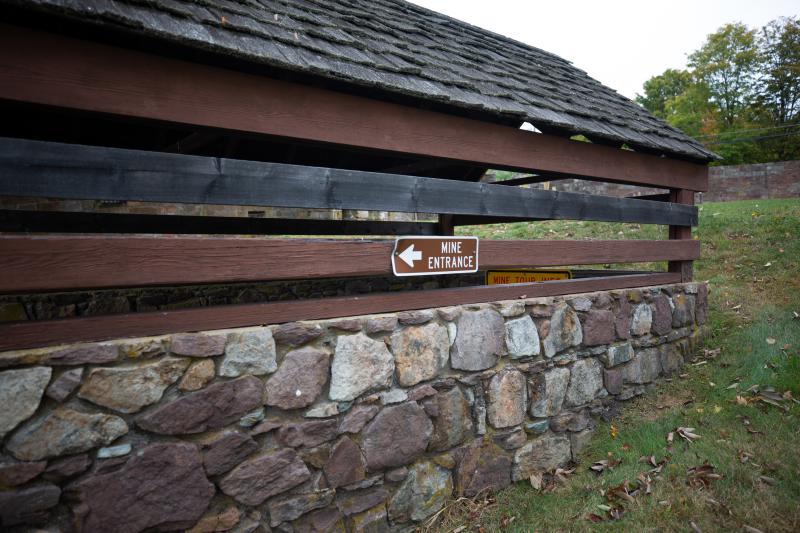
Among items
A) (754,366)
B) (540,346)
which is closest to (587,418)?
(540,346)

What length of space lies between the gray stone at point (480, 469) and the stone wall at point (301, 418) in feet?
0.03

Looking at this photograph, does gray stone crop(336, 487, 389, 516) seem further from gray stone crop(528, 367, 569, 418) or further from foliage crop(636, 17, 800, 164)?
foliage crop(636, 17, 800, 164)

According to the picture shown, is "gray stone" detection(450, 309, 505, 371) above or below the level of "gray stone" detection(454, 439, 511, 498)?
above

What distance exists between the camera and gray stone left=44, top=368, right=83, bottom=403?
1980mm

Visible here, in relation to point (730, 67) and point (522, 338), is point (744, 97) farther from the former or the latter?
point (522, 338)

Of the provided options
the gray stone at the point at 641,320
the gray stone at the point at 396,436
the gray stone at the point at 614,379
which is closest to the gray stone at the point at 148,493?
the gray stone at the point at 396,436

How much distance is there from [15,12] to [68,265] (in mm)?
998

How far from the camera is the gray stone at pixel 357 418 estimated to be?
2.77 meters

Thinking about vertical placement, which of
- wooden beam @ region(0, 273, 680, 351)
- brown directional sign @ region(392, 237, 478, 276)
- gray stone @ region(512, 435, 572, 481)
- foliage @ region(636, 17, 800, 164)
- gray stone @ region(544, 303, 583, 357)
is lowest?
gray stone @ region(512, 435, 572, 481)

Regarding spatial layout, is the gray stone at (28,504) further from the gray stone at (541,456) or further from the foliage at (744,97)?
the foliage at (744,97)

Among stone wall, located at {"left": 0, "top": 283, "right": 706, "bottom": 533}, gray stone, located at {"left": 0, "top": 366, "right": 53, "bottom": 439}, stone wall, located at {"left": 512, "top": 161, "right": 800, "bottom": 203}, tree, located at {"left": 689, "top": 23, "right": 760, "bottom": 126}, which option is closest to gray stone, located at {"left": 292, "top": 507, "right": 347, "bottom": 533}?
stone wall, located at {"left": 0, "top": 283, "right": 706, "bottom": 533}

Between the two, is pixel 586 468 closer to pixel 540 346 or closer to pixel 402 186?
pixel 540 346

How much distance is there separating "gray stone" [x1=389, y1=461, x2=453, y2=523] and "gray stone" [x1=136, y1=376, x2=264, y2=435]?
3.82 feet

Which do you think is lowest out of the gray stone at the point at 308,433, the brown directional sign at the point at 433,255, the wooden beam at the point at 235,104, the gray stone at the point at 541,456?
the gray stone at the point at 541,456
